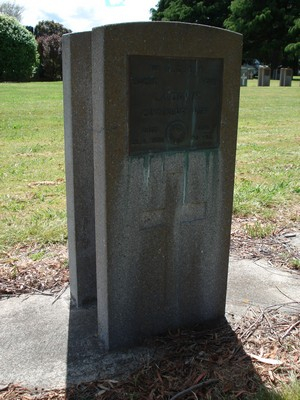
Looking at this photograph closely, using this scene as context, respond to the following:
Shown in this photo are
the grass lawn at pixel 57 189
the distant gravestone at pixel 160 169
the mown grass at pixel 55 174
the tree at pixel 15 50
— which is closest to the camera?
the distant gravestone at pixel 160 169

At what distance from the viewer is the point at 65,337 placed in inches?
110

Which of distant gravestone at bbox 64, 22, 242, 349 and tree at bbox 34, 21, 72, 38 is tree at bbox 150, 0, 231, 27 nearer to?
tree at bbox 34, 21, 72, 38

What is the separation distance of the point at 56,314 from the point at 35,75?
31.6 metres

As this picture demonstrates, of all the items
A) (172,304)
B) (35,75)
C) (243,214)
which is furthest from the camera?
(35,75)

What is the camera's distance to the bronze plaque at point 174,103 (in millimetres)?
2355

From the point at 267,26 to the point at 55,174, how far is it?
135ft

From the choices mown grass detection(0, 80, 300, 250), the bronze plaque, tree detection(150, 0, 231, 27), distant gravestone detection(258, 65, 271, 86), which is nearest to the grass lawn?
mown grass detection(0, 80, 300, 250)

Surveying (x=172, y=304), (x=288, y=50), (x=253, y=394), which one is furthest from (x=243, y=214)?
(x=288, y=50)

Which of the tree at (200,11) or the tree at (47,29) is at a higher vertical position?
the tree at (200,11)

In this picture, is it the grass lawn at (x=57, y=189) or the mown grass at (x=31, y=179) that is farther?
the mown grass at (x=31, y=179)

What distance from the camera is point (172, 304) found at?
9.27 feet

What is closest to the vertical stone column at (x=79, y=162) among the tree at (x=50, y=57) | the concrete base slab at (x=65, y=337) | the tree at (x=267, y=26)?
the concrete base slab at (x=65, y=337)

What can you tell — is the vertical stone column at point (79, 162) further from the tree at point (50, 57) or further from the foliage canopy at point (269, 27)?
the foliage canopy at point (269, 27)

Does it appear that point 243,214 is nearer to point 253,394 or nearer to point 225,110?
point 225,110
